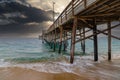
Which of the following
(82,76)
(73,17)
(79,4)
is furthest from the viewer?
(73,17)

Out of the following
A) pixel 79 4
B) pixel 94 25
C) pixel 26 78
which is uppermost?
pixel 79 4

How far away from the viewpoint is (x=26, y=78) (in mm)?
9883

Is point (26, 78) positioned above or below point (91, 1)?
below

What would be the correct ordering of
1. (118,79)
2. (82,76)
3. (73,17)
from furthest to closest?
(73,17)
(82,76)
(118,79)

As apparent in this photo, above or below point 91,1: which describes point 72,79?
below

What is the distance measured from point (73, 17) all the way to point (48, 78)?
5.23 m

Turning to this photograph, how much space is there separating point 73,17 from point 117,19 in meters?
3.11

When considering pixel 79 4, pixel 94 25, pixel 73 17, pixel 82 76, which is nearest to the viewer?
pixel 82 76

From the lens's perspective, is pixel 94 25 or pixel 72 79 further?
pixel 94 25

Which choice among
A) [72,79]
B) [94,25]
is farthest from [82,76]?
[94,25]

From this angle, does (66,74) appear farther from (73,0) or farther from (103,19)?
(103,19)

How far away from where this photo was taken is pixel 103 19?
1500 cm

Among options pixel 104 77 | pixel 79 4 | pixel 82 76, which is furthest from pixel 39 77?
pixel 79 4

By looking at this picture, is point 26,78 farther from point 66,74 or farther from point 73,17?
point 73,17
